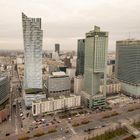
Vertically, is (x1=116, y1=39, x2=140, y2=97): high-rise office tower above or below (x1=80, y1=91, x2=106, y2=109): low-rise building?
above

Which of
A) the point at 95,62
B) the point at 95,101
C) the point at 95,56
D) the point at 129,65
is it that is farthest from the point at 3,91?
the point at 129,65

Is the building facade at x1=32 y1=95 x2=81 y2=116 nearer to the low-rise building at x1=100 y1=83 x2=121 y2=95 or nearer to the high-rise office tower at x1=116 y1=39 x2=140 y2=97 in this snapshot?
the low-rise building at x1=100 y1=83 x2=121 y2=95

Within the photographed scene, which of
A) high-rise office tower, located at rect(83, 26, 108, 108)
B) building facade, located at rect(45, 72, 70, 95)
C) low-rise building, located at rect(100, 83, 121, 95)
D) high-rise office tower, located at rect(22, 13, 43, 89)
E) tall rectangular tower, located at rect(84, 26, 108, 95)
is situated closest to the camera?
tall rectangular tower, located at rect(84, 26, 108, 95)

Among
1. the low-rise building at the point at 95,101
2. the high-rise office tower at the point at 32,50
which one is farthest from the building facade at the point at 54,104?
the high-rise office tower at the point at 32,50

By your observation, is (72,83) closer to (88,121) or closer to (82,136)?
(88,121)

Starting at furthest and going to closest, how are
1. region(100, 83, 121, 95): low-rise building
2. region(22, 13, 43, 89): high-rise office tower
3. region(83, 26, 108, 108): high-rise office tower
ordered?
region(100, 83, 121, 95): low-rise building → region(22, 13, 43, 89): high-rise office tower → region(83, 26, 108, 108): high-rise office tower

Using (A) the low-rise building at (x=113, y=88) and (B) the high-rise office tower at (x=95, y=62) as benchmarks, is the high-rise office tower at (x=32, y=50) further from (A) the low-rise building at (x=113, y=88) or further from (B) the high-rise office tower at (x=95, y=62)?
(A) the low-rise building at (x=113, y=88)

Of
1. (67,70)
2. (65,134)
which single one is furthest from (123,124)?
(67,70)

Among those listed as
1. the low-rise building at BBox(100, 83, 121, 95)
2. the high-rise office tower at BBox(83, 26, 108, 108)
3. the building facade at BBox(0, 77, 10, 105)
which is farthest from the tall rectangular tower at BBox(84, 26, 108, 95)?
the building facade at BBox(0, 77, 10, 105)
